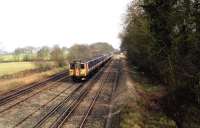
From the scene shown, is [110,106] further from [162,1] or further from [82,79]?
[82,79]

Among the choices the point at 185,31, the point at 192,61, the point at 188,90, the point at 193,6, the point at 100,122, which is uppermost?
the point at 193,6

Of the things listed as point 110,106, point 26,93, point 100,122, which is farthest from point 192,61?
point 26,93

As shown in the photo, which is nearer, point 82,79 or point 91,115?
point 91,115

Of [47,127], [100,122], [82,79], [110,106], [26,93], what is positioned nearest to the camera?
[47,127]

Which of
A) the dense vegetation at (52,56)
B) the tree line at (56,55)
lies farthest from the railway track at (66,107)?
the tree line at (56,55)

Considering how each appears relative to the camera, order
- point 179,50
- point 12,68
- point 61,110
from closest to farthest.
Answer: point 179,50 < point 61,110 < point 12,68

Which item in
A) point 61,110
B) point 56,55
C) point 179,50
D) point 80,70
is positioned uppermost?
point 179,50

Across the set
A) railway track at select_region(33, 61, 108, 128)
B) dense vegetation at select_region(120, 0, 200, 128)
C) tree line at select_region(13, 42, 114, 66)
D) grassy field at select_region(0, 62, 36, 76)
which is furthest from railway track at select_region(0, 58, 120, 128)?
tree line at select_region(13, 42, 114, 66)

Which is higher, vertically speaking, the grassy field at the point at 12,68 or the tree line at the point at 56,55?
the tree line at the point at 56,55

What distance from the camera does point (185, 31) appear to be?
20031 mm

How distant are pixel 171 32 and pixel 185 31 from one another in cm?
106

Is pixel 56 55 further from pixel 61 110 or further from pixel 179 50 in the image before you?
pixel 179 50

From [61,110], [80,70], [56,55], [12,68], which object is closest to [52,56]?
[56,55]

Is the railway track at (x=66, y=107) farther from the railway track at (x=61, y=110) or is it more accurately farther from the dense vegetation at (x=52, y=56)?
the dense vegetation at (x=52, y=56)
